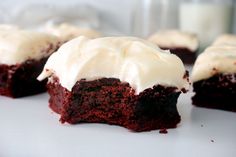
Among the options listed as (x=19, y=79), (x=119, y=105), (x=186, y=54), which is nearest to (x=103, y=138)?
(x=119, y=105)

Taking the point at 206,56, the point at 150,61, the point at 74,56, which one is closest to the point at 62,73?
the point at 74,56

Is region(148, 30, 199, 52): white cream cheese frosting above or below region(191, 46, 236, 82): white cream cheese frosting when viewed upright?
below

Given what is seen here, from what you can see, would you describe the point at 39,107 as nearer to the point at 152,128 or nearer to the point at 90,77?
the point at 90,77

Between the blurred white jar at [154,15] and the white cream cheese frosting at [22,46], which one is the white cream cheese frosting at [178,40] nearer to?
the blurred white jar at [154,15]

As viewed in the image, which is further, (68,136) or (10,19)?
(10,19)

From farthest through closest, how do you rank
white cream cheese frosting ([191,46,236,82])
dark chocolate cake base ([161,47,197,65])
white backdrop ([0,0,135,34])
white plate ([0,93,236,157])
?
white backdrop ([0,0,135,34]), dark chocolate cake base ([161,47,197,65]), white cream cheese frosting ([191,46,236,82]), white plate ([0,93,236,157])

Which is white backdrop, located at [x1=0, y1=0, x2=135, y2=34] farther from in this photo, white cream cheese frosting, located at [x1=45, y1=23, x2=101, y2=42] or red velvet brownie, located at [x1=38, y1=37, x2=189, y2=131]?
red velvet brownie, located at [x1=38, y1=37, x2=189, y2=131]

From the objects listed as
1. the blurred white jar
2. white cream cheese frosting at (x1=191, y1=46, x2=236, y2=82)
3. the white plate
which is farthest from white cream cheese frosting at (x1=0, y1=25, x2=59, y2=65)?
the blurred white jar
